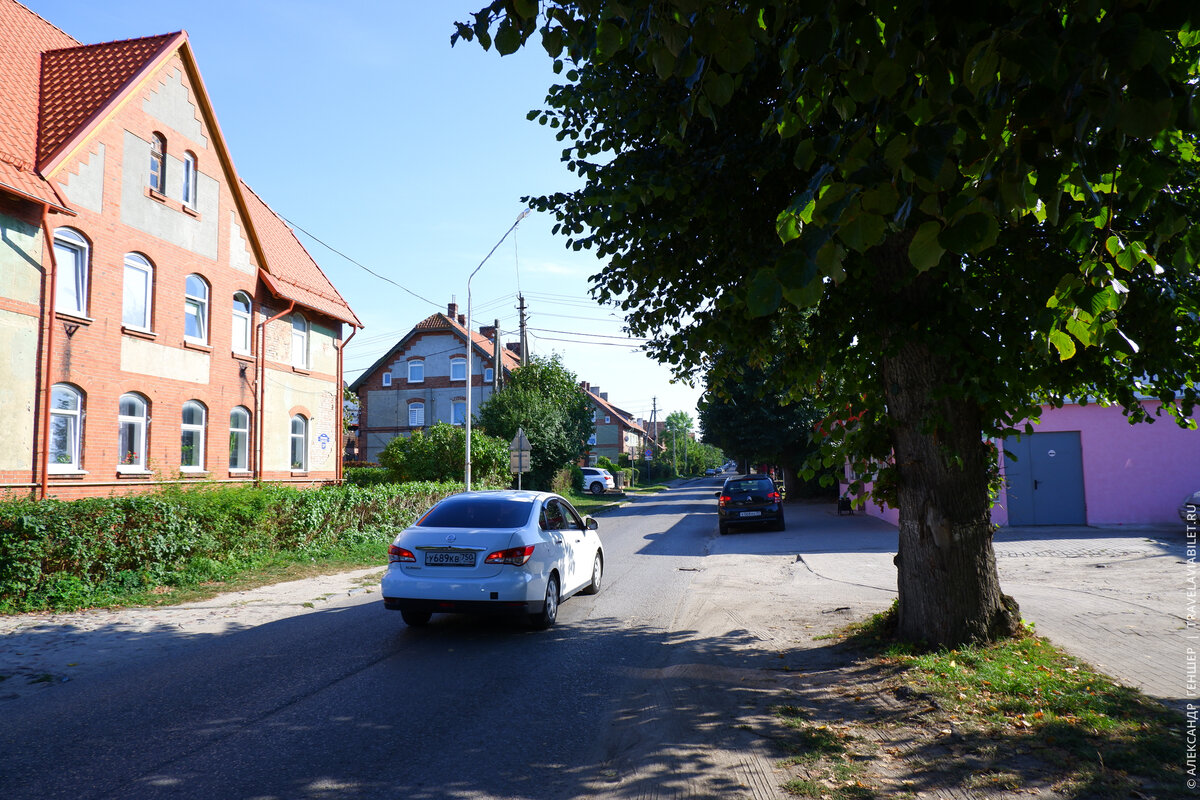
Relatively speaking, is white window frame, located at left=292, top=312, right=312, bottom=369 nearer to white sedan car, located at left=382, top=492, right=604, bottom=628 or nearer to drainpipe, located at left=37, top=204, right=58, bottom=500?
drainpipe, located at left=37, top=204, right=58, bottom=500

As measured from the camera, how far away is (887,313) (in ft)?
20.0

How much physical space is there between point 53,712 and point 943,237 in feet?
22.1

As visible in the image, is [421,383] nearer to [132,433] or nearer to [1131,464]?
[132,433]

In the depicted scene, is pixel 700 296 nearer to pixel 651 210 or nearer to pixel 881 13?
pixel 651 210

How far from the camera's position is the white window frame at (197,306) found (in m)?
17.5

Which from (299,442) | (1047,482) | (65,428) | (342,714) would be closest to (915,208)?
(342,714)

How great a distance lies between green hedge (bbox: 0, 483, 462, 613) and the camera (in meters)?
9.30

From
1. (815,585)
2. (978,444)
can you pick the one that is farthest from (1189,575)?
(978,444)

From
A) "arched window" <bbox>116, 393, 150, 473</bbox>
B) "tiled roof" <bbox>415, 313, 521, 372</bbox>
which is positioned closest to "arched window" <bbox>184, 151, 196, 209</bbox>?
"arched window" <bbox>116, 393, 150, 473</bbox>

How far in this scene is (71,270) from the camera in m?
14.3

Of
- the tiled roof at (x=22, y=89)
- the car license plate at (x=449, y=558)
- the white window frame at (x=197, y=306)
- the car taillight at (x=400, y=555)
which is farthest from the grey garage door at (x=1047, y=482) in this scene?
the tiled roof at (x=22, y=89)

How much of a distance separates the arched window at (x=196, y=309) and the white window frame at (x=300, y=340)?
385 centimetres

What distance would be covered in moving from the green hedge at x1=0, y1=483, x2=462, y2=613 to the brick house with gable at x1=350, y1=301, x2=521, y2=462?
32.9 metres

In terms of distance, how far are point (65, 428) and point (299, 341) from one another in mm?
8456
